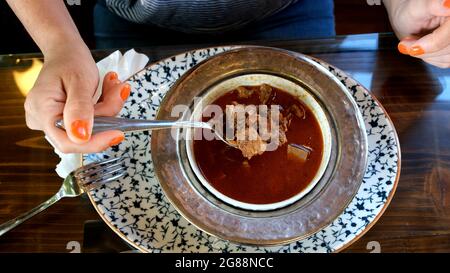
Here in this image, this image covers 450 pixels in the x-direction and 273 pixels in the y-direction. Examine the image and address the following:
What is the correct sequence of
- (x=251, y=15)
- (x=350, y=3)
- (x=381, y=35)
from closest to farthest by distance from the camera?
1. (x=381, y=35)
2. (x=251, y=15)
3. (x=350, y=3)

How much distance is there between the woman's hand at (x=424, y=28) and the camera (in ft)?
3.68

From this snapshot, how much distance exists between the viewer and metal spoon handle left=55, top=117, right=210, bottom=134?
1011mm

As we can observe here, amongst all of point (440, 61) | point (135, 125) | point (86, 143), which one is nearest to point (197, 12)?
point (135, 125)

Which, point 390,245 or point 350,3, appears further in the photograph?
point 350,3

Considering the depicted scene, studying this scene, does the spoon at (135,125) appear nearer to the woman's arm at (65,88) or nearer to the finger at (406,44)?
the woman's arm at (65,88)

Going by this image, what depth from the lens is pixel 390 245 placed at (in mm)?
1145

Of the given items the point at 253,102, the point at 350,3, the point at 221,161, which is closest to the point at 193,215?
the point at 221,161

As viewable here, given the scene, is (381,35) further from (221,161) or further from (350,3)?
(350,3)

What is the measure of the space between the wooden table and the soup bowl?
0.64 feet

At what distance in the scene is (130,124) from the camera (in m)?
1.05

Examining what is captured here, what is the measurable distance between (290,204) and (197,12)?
71 centimetres

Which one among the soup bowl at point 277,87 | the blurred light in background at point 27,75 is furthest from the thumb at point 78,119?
the blurred light in background at point 27,75

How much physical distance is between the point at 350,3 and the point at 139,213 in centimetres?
176

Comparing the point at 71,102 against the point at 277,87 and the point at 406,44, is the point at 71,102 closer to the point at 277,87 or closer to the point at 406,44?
the point at 277,87
